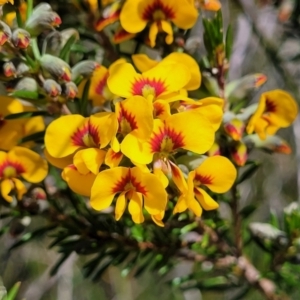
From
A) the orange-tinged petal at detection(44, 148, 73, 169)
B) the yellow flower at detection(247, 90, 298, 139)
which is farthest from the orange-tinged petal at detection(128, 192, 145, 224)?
the yellow flower at detection(247, 90, 298, 139)

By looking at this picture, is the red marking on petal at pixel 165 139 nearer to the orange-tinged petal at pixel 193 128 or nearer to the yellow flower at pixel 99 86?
the orange-tinged petal at pixel 193 128

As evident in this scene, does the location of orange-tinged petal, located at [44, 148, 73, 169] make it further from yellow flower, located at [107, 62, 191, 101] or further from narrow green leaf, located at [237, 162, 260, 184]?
narrow green leaf, located at [237, 162, 260, 184]

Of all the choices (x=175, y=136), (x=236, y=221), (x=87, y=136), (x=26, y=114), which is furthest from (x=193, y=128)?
(x=236, y=221)

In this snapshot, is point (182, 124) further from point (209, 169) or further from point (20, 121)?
point (20, 121)

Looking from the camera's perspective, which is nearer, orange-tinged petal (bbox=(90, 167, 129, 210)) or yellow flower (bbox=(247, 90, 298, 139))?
orange-tinged petal (bbox=(90, 167, 129, 210))

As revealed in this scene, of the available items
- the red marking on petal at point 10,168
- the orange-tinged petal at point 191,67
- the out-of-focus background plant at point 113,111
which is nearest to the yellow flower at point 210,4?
the out-of-focus background plant at point 113,111

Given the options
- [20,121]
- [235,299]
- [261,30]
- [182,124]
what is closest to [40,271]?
[261,30]
